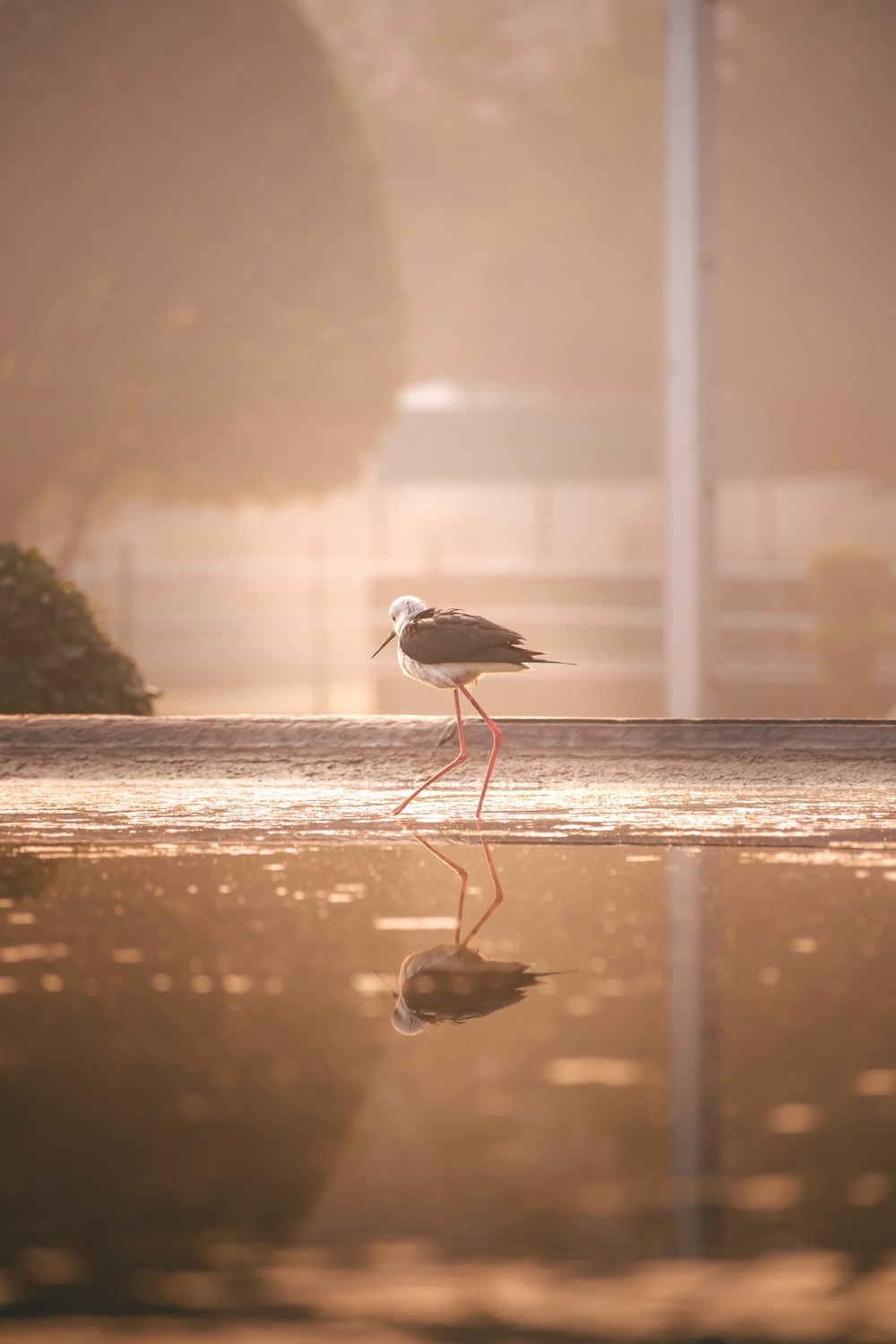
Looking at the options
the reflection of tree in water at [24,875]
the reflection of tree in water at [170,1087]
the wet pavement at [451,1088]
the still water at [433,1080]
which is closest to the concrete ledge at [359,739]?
the wet pavement at [451,1088]

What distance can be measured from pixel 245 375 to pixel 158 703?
2352mm

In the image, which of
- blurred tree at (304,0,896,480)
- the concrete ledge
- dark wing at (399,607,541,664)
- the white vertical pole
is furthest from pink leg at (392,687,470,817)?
blurred tree at (304,0,896,480)

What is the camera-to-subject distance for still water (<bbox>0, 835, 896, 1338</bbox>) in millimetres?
1520

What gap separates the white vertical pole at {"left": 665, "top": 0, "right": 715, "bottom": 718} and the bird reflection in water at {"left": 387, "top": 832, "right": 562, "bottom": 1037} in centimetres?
486

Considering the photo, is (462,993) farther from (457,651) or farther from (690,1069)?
(457,651)

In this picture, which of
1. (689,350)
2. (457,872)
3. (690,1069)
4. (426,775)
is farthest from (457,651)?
(689,350)

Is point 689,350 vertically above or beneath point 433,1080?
above

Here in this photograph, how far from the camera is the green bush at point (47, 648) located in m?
5.86

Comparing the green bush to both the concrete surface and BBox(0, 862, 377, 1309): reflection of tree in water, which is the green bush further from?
BBox(0, 862, 377, 1309): reflection of tree in water

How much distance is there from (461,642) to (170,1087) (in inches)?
96.7

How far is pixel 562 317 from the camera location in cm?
1344

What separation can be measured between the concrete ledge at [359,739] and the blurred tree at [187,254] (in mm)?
6924

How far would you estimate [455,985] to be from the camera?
2.49 m

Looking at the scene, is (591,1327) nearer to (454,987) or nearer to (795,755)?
(454,987)
